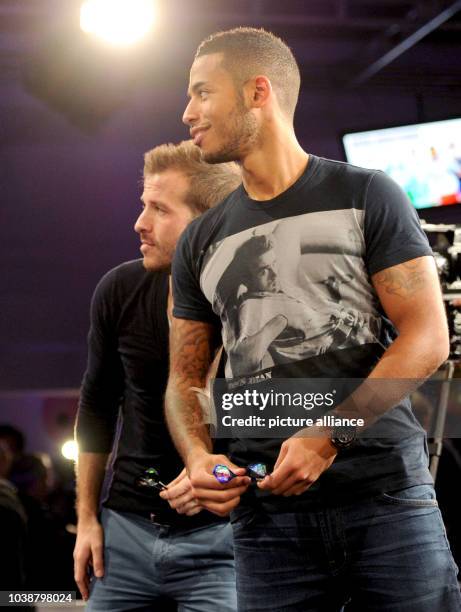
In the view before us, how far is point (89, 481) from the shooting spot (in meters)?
1.79

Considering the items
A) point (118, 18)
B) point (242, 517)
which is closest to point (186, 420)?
point (242, 517)

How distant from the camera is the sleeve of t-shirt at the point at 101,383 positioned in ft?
5.81

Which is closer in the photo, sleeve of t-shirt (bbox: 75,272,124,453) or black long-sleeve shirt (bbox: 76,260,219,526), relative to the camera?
black long-sleeve shirt (bbox: 76,260,219,526)

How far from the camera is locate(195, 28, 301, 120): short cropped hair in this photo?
55.1 inches

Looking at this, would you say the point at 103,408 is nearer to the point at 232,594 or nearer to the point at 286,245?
the point at 232,594

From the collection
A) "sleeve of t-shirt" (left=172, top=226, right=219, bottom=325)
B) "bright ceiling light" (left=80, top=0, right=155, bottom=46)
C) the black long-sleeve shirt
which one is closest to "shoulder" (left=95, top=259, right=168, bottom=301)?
the black long-sleeve shirt

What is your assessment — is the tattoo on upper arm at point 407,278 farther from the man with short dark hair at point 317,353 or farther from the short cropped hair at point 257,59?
the short cropped hair at point 257,59

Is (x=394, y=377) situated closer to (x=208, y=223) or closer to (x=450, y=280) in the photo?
(x=208, y=223)

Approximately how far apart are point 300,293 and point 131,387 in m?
0.58

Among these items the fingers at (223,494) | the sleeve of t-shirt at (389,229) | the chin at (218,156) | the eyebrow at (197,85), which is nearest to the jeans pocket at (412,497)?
the fingers at (223,494)

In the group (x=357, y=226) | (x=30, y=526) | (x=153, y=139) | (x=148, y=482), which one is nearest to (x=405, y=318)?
(x=357, y=226)

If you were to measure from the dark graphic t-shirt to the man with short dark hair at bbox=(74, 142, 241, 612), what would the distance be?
0.33 m

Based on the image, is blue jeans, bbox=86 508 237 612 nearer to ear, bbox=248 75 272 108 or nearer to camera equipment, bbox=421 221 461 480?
camera equipment, bbox=421 221 461 480

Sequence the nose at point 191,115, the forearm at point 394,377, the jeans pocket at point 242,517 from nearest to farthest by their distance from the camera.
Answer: the forearm at point 394,377 < the jeans pocket at point 242,517 < the nose at point 191,115
